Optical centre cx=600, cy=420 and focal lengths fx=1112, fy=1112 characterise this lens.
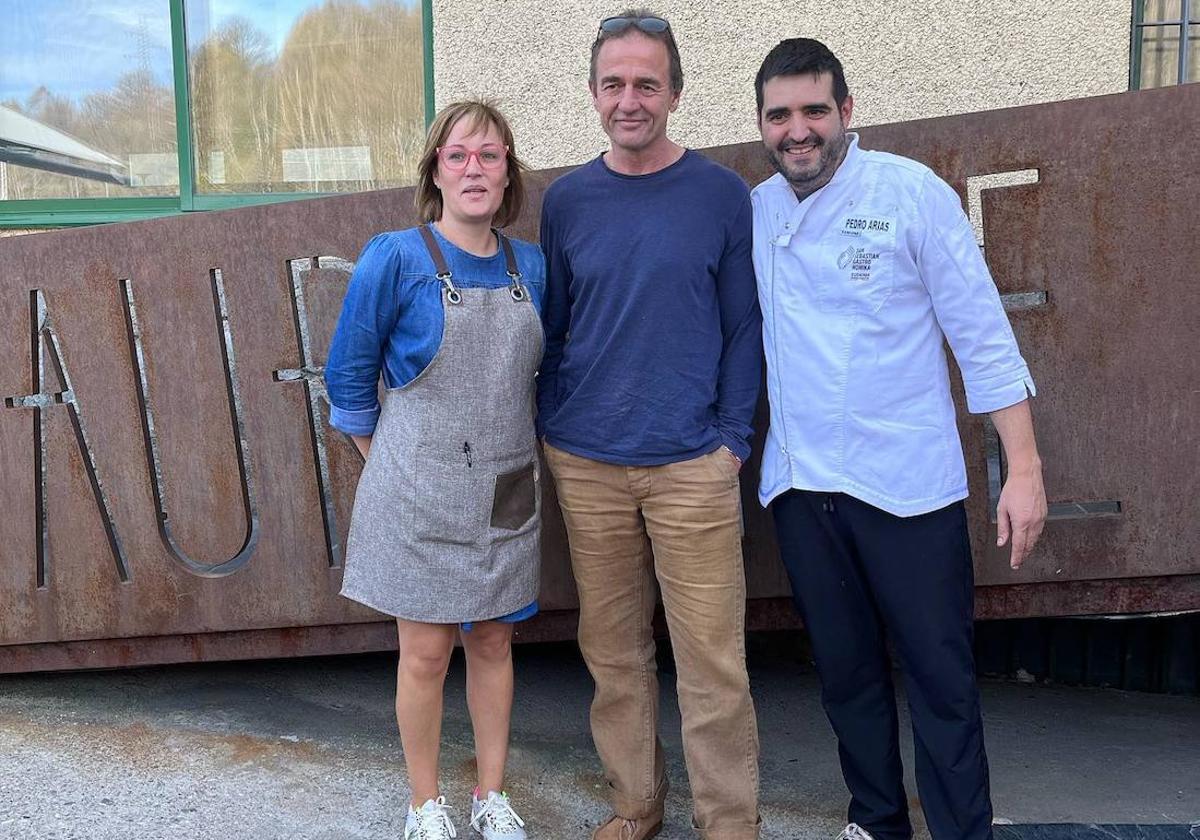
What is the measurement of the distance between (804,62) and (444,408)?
99cm

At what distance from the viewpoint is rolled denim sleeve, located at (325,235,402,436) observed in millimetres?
2236

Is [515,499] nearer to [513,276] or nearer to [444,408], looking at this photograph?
[444,408]

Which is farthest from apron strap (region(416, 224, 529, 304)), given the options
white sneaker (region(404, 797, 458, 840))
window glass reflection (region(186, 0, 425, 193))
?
window glass reflection (region(186, 0, 425, 193))

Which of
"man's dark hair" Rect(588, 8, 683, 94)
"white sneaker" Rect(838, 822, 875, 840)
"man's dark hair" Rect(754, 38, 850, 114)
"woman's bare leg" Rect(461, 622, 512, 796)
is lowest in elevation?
"white sneaker" Rect(838, 822, 875, 840)

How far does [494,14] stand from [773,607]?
261cm

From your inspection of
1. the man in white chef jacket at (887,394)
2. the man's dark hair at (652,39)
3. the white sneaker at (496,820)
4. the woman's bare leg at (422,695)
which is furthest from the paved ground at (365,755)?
the man's dark hair at (652,39)

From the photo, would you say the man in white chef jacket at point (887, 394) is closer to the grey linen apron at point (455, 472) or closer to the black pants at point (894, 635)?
the black pants at point (894, 635)

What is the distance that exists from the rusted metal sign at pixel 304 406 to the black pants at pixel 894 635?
2.05 ft

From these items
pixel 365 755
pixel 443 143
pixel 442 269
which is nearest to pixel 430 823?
pixel 365 755

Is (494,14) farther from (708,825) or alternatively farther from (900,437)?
(708,825)

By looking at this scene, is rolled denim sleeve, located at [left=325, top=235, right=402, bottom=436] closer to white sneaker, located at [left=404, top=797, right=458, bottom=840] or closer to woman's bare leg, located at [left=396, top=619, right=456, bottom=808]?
woman's bare leg, located at [left=396, top=619, right=456, bottom=808]

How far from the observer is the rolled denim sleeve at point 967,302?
6.93ft

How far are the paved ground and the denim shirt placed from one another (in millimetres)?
1093

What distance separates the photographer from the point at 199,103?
4.71 metres
